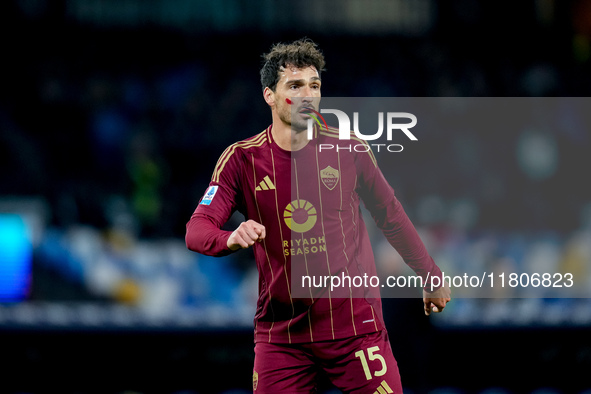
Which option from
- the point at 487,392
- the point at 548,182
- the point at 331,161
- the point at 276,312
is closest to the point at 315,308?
the point at 276,312

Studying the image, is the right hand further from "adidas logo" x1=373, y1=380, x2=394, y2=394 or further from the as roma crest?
"adidas logo" x1=373, y1=380, x2=394, y2=394

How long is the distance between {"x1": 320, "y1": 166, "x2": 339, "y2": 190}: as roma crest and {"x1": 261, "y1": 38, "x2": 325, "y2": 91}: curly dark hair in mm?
530

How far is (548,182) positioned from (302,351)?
235 inches

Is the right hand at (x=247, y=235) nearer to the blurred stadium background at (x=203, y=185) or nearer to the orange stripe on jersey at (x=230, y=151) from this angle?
the orange stripe on jersey at (x=230, y=151)

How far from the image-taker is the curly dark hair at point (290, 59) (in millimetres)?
4379

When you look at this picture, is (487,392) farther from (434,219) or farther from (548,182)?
(548,182)

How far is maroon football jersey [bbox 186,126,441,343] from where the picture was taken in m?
4.24

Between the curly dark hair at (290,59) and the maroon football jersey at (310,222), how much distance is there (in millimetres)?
309

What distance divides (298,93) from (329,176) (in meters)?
0.47

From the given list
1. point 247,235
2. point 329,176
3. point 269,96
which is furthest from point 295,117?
point 247,235

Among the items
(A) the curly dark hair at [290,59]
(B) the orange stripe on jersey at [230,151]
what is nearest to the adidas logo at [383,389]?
(B) the orange stripe on jersey at [230,151]

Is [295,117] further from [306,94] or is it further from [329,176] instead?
[329,176]

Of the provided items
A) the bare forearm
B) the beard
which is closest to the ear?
the beard

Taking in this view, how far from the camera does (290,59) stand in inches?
173
